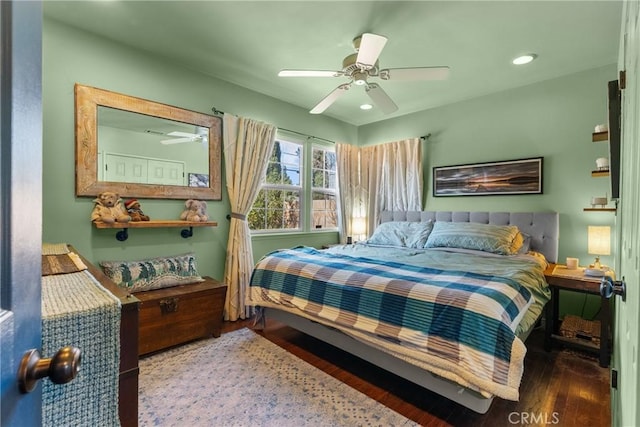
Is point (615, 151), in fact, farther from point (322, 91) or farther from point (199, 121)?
point (199, 121)

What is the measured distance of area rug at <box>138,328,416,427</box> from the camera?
67.9 inches

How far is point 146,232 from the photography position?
279cm

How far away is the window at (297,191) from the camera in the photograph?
3.84 m

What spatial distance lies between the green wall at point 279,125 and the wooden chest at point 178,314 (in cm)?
55

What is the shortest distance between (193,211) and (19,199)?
2601mm

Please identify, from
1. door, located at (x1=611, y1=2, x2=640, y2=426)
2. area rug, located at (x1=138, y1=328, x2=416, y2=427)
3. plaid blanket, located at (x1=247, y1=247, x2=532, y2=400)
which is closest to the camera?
door, located at (x1=611, y1=2, x2=640, y2=426)

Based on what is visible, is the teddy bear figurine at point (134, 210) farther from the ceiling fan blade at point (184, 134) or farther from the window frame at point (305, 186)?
the window frame at point (305, 186)

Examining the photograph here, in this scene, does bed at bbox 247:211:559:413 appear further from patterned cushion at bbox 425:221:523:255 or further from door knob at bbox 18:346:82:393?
door knob at bbox 18:346:82:393

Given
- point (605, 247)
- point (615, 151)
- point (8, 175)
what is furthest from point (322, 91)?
point (8, 175)

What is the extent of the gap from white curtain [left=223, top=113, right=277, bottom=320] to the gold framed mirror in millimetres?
129

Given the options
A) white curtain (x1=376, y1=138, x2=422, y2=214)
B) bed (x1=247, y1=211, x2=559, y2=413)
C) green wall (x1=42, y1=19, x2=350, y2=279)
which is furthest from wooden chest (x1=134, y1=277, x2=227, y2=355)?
white curtain (x1=376, y1=138, x2=422, y2=214)

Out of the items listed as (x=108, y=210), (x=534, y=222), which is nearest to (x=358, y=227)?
(x=534, y=222)

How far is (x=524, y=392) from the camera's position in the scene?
Result: 6.55ft

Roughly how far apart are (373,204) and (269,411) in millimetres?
3404
